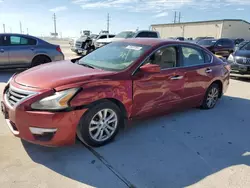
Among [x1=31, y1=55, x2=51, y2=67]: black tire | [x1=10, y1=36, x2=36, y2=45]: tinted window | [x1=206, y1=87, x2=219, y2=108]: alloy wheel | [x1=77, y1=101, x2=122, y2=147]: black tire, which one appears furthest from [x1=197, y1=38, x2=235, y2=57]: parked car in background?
[x1=77, y1=101, x2=122, y2=147]: black tire

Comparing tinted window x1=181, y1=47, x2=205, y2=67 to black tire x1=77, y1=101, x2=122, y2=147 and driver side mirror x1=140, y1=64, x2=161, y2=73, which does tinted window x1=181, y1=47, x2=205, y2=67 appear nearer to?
driver side mirror x1=140, y1=64, x2=161, y2=73

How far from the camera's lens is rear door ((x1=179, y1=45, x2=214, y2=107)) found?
4340mm

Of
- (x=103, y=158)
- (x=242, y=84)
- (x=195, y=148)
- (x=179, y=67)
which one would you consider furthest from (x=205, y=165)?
(x=242, y=84)

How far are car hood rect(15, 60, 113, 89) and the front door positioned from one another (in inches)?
22.9

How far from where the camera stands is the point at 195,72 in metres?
4.47

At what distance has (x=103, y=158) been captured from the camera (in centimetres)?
301

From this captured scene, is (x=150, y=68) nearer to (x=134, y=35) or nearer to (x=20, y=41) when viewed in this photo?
(x=20, y=41)

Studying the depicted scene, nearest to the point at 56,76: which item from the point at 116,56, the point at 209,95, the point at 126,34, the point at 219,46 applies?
the point at 116,56

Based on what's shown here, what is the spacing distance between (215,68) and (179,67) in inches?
50.9

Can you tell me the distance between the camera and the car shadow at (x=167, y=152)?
272cm

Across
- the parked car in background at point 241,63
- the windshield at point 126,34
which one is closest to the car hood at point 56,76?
the parked car in background at point 241,63

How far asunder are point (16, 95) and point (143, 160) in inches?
71.6

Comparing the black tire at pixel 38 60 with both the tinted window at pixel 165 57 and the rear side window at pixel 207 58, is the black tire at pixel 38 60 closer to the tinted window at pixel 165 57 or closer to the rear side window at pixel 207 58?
the tinted window at pixel 165 57

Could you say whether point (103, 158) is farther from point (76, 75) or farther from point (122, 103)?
point (76, 75)
